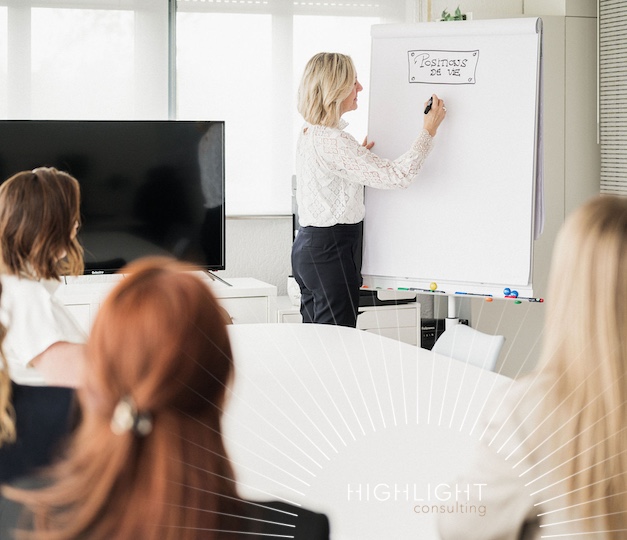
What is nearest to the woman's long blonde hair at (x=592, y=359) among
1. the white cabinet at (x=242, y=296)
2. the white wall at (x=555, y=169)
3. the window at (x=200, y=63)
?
the white cabinet at (x=242, y=296)

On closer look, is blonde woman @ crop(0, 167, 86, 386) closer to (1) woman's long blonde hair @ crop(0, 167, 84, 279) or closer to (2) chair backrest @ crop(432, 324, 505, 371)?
(1) woman's long blonde hair @ crop(0, 167, 84, 279)

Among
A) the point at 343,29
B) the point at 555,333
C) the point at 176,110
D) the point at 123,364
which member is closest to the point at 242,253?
the point at 176,110

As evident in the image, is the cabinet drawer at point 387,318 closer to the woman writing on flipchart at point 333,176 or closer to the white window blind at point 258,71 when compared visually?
the white window blind at point 258,71

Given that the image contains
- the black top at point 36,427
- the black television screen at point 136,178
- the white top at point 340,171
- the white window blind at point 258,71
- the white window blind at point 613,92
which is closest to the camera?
the black top at point 36,427

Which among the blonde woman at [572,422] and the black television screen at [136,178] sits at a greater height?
the black television screen at [136,178]

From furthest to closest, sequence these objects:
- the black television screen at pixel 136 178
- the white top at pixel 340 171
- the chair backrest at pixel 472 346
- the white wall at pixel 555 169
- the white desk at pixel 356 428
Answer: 1. the white wall at pixel 555 169
2. the black television screen at pixel 136 178
3. the white top at pixel 340 171
4. the chair backrest at pixel 472 346
5. the white desk at pixel 356 428

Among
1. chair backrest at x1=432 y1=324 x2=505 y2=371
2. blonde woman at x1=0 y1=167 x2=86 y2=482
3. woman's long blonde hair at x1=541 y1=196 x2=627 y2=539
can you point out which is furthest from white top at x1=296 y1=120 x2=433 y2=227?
woman's long blonde hair at x1=541 y1=196 x2=627 y2=539

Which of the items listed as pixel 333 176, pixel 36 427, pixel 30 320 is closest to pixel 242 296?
pixel 333 176

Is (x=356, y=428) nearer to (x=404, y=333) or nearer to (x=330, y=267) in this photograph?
(x=330, y=267)

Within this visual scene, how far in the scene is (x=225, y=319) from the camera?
0.59 metres

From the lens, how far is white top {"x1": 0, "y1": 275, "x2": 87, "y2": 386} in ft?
5.01

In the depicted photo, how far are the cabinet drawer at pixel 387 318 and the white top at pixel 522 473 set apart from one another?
9.44ft

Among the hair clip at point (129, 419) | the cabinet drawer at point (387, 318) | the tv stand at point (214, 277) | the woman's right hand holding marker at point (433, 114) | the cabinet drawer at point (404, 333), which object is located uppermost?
the woman's right hand holding marker at point (433, 114)

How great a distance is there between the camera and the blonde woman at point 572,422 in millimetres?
779
